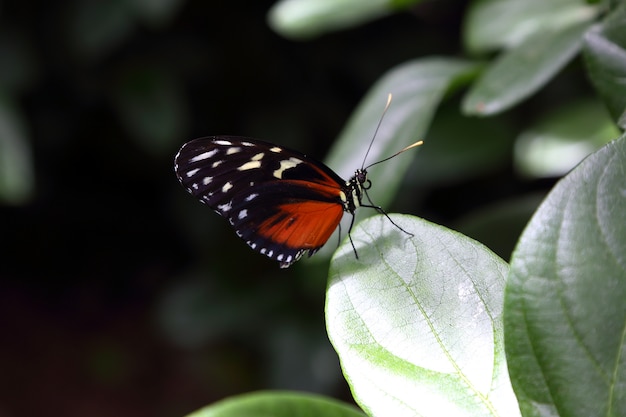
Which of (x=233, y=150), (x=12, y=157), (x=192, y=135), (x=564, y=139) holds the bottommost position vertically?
(x=192, y=135)

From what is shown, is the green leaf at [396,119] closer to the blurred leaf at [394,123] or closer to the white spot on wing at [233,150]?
the blurred leaf at [394,123]

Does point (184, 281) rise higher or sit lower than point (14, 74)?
lower

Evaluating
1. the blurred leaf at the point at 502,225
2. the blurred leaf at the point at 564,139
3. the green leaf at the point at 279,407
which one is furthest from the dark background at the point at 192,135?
the green leaf at the point at 279,407

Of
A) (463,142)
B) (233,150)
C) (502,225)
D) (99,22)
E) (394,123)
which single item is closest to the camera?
(233,150)

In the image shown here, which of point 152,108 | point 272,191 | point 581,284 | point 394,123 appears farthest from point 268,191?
point 152,108

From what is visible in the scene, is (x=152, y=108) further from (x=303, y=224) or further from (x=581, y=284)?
(x=581, y=284)

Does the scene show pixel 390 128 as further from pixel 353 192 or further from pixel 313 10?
pixel 313 10

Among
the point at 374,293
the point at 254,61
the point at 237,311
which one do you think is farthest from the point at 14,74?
the point at 374,293
